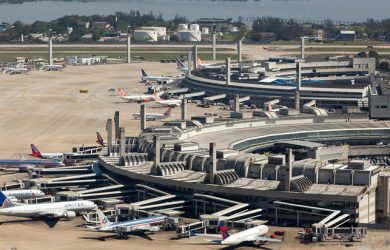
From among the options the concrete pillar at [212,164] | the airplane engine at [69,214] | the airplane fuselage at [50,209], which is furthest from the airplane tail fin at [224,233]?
the airplane fuselage at [50,209]

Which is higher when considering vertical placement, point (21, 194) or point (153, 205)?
point (153, 205)

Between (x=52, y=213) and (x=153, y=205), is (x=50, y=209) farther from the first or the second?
(x=153, y=205)

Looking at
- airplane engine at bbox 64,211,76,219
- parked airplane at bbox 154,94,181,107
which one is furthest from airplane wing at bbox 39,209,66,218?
parked airplane at bbox 154,94,181,107

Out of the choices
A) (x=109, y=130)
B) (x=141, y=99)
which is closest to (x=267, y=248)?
(x=109, y=130)

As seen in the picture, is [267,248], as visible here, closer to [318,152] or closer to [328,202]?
[328,202]

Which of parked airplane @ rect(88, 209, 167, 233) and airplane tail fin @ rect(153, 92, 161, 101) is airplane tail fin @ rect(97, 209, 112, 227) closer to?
parked airplane @ rect(88, 209, 167, 233)

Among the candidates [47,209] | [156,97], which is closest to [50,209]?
[47,209]

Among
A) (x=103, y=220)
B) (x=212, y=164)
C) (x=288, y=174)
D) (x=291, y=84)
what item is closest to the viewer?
(x=103, y=220)

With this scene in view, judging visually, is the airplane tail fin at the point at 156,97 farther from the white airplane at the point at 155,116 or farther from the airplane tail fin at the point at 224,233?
the airplane tail fin at the point at 224,233
